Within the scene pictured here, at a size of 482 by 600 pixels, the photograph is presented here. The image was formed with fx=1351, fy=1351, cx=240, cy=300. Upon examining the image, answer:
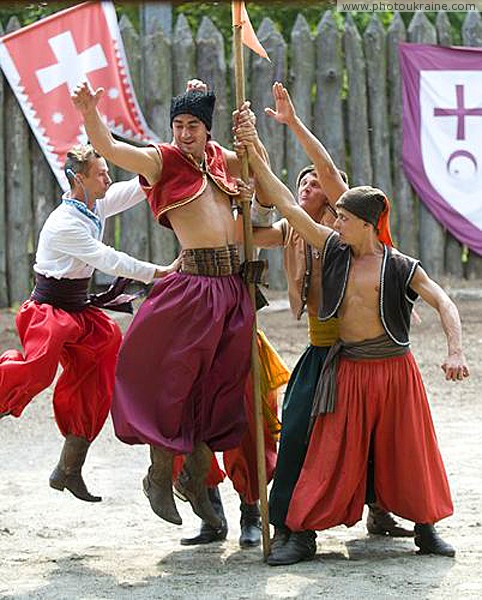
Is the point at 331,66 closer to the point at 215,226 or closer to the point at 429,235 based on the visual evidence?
the point at 429,235

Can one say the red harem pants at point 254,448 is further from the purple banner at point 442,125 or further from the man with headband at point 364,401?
the purple banner at point 442,125

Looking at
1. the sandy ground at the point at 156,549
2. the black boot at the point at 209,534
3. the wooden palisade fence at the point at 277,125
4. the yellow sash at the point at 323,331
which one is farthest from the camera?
the wooden palisade fence at the point at 277,125

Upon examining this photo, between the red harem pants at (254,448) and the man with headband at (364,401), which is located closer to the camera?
the man with headband at (364,401)

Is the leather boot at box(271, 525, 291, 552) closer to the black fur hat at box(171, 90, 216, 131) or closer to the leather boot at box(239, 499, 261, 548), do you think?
the leather boot at box(239, 499, 261, 548)

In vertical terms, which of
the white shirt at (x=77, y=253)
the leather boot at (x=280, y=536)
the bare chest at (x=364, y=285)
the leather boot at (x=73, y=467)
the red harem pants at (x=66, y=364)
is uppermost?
the white shirt at (x=77, y=253)

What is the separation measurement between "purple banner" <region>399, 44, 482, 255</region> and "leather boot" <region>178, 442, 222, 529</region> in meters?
6.01

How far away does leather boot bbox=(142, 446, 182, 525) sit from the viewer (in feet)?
18.2

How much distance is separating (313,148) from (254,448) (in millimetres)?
1327

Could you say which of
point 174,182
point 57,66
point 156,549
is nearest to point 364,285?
point 174,182

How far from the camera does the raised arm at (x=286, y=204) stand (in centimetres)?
554

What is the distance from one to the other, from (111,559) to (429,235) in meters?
6.19

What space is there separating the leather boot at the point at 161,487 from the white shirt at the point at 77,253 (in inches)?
31.5

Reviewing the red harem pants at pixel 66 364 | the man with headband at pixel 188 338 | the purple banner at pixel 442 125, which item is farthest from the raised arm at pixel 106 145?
the purple banner at pixel 442 125

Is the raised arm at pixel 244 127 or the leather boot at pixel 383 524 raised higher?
the raised arm at pixel 244 127
